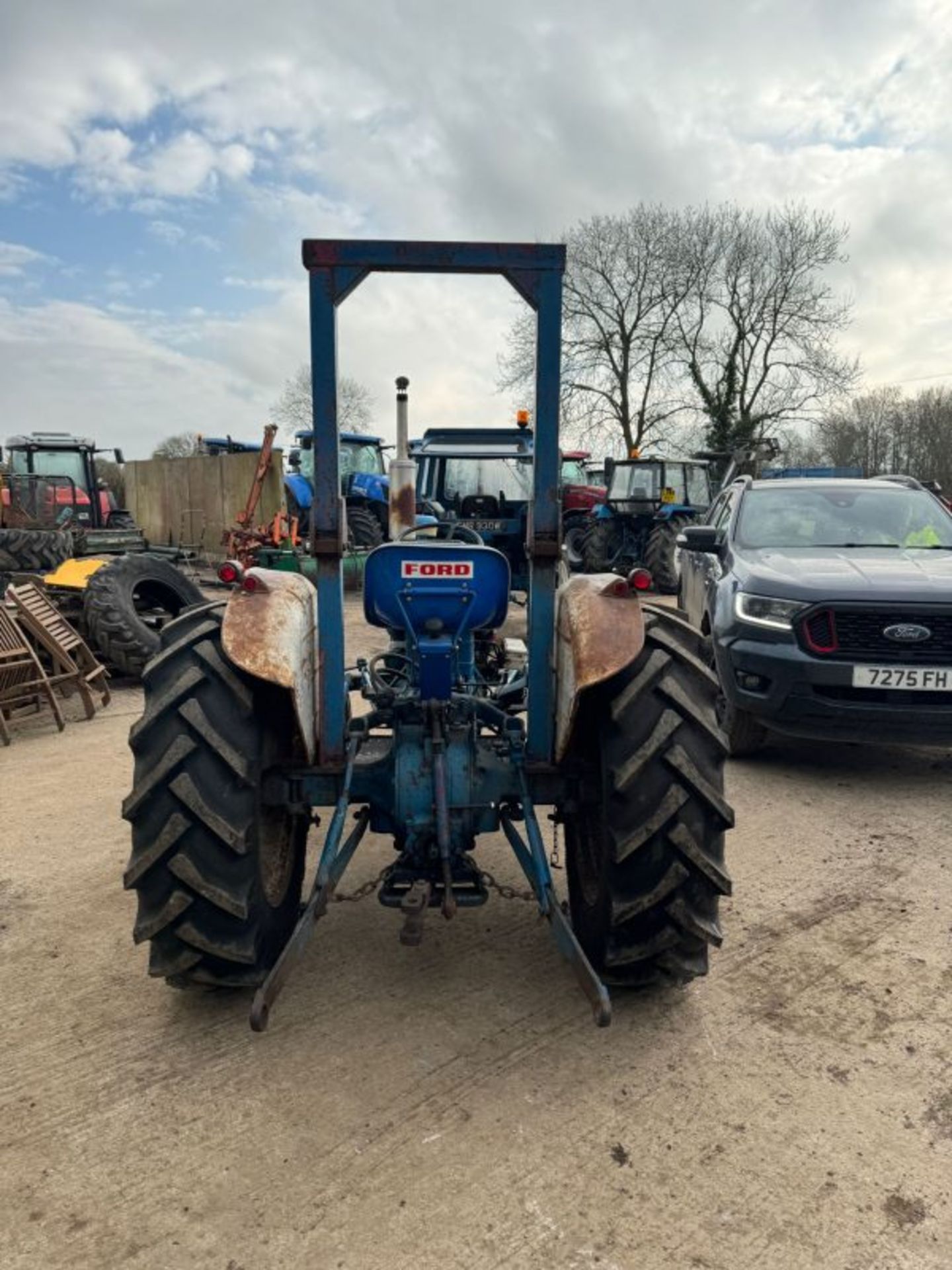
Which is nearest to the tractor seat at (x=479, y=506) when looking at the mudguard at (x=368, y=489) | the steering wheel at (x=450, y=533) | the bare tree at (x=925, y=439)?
the steering wheel at (x=450, y=533)

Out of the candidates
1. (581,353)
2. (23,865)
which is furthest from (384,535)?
(581,353)

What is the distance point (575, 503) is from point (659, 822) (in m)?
15.0

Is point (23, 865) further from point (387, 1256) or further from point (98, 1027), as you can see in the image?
point (387, 1256)

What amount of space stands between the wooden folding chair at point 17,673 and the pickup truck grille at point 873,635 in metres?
4.90

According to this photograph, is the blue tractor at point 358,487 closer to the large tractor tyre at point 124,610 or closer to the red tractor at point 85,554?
the red tractor at point 85,554

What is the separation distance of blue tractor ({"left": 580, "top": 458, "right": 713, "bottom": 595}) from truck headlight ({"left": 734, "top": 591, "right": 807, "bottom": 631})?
9.22 meters

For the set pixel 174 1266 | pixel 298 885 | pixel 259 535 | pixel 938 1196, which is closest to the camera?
pixel 174 1266

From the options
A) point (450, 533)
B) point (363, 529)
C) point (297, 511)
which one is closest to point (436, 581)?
point (450, 533)

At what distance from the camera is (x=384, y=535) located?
16484mm

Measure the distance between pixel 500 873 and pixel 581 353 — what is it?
2913 cm

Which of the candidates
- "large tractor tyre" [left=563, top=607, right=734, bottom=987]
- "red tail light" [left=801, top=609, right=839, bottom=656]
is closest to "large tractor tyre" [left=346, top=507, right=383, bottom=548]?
"red tail light" [left=801, top=609, right=839, bottom=656]

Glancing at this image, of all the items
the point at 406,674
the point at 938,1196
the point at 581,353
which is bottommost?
the point at 938,1196

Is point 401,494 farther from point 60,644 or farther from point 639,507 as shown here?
point 639,507

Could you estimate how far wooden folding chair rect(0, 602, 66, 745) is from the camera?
6.05 m
